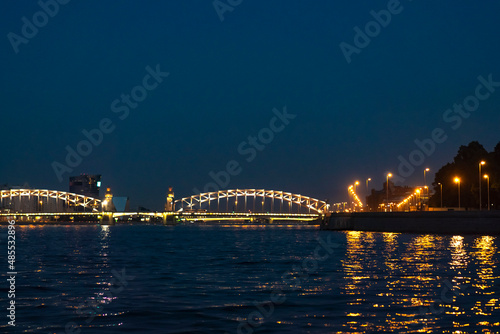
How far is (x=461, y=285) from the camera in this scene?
22.4 metres

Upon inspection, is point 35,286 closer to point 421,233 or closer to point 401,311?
point 401,311

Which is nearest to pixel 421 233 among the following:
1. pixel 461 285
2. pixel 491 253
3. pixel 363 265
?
pixel 491 253

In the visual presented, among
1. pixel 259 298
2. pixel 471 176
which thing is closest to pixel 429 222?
pixel 471 176

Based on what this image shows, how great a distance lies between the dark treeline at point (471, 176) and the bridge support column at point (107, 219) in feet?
326

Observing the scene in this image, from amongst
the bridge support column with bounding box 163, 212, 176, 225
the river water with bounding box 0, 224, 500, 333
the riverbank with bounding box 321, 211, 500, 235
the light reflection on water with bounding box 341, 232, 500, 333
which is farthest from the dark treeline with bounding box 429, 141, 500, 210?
the bridge support column with bounding box 163, 212, 176, 225

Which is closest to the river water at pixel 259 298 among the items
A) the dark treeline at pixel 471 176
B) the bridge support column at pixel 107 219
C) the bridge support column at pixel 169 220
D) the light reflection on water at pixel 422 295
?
the light reflection on water at pixel 422 295

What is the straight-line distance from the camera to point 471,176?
3681 inches

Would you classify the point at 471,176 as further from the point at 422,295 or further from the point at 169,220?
the point at 169,220

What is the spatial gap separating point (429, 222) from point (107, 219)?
135 meters

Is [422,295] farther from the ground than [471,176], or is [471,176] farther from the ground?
[471,176]

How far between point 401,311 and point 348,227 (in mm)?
93729

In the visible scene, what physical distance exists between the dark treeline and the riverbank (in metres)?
7.08

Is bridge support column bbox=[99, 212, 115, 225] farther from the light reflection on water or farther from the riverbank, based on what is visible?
the light reflection on water

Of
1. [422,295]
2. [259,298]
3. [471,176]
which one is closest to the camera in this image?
[259,298]
